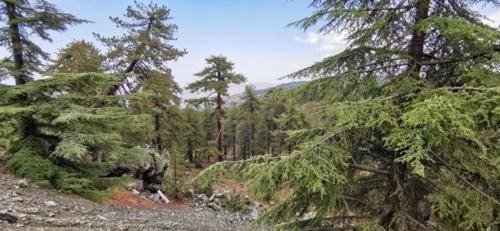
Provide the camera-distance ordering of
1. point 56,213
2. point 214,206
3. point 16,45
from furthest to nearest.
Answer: point 214,206 → point 16,45 → point 56,213

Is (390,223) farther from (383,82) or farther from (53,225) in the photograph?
(53,225)

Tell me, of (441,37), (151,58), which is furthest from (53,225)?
(151,58)

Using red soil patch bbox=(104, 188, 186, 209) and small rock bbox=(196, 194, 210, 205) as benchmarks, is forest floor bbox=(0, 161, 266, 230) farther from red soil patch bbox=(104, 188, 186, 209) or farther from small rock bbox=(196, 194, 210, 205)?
small rock bbox=(196, 194, 210, 205)

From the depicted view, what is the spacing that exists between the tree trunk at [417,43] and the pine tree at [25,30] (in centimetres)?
1146

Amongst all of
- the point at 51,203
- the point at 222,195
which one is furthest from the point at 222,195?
the point at 51,203

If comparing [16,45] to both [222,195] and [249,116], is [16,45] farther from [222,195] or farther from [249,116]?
[249,116]

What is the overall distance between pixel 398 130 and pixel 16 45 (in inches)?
487

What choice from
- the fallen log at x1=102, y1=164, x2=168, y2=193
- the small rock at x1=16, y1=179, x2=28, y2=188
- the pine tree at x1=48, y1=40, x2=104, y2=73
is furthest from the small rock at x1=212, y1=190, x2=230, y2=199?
the small rock at x1=16, y1=179, x2=28, y2=188

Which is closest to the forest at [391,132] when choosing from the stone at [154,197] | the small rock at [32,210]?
the small rock at [32,210]

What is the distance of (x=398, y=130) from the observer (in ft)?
11.5

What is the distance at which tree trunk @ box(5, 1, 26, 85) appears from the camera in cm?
1125

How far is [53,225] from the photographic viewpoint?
774 cm

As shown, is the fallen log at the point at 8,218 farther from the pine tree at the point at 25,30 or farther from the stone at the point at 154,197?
the stone at the point at 154,197

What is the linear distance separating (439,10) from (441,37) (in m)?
0.37
